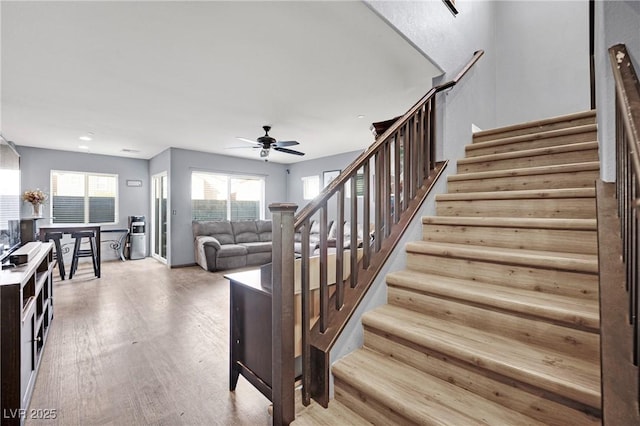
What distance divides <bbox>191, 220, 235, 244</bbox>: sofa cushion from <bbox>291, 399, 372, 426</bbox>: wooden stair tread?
566cm

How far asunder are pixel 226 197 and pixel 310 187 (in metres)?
2.28

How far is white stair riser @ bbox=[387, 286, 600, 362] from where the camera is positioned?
124 centimetres

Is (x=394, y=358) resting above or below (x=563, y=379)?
below

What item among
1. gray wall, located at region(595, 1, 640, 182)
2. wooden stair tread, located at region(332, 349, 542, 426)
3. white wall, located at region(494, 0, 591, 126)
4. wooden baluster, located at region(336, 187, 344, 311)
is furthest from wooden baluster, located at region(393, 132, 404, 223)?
white wall, located at region(494, 0, 591, 126)

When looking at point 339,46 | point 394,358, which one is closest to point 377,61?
point 339,46

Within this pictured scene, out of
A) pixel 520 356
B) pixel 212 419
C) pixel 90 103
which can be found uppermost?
pixel 90 103

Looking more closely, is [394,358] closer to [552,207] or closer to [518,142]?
[552,207]

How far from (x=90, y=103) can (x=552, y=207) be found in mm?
5003

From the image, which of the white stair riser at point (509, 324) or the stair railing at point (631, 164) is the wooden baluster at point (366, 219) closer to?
the white stair riser at point (509, 324)

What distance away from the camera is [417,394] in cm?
133

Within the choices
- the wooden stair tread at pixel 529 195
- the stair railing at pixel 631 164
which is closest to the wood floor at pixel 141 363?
the stair railing at pixel 631 164

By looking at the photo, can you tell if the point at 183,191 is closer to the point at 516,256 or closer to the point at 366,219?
the point at 366,219

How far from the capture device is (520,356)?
127cm

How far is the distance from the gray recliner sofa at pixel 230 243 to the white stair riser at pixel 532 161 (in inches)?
190
